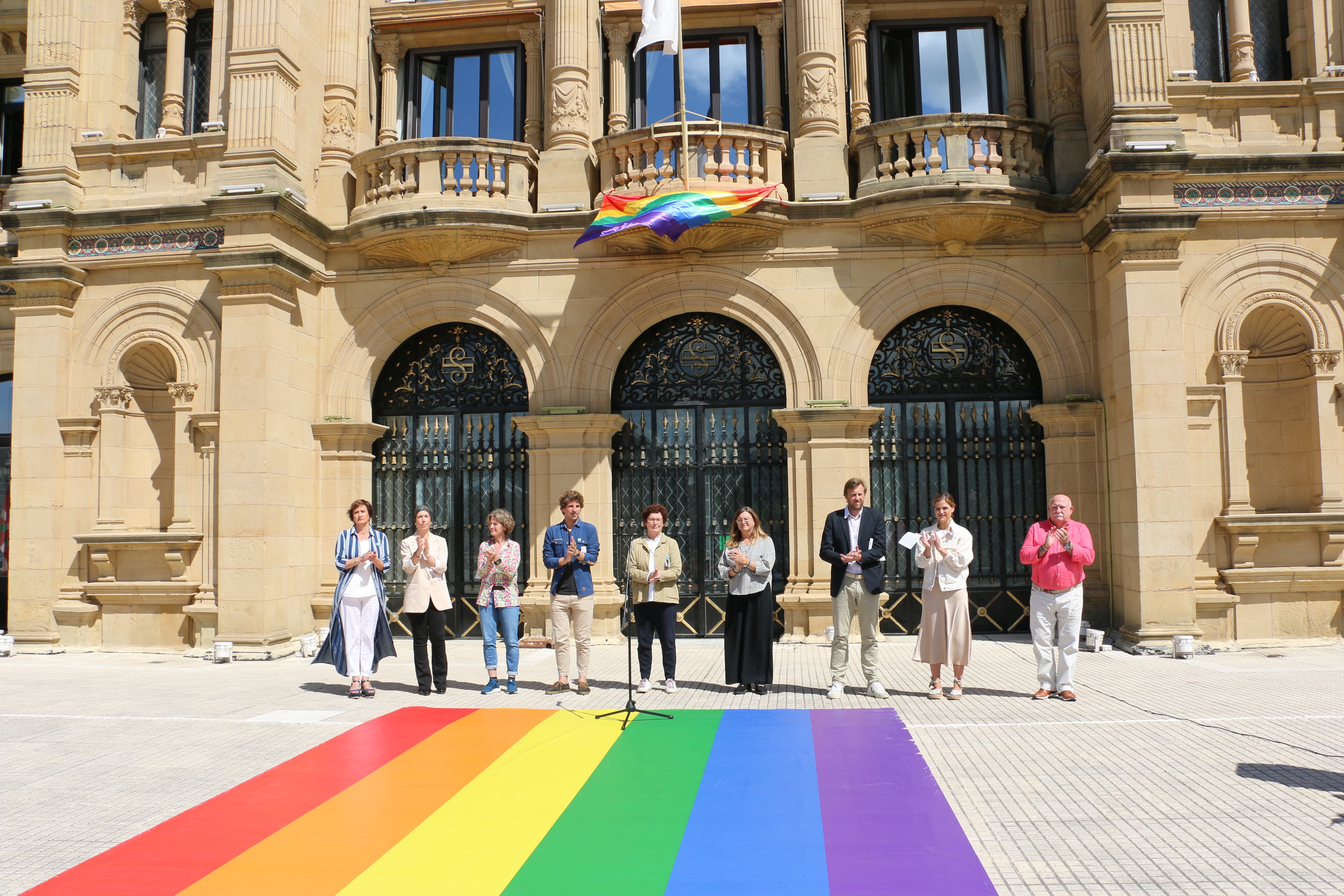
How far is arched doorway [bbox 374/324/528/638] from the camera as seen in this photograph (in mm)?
12977

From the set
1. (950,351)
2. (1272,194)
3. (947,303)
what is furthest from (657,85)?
(1272,194)

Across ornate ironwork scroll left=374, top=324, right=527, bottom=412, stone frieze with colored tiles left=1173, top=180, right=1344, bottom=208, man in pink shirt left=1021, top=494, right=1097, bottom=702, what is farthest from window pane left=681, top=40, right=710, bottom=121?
man in pink shirt left=1021, top=494, right=1097, bottom=702

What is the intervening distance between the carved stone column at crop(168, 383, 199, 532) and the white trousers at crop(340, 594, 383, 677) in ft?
15.0

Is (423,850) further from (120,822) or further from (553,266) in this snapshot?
(553,266)

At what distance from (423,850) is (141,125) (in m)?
13.2

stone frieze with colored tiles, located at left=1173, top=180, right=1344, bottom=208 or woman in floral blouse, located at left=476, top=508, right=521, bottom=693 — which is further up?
stone frieze with colored tiles, located at left=1173, top=180, right=1344, bottom=208

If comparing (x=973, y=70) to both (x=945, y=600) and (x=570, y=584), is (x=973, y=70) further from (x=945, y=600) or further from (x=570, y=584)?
(x=570, y=584)

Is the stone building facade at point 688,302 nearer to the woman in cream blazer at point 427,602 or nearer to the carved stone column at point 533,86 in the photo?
the carved stone column at point 533,86

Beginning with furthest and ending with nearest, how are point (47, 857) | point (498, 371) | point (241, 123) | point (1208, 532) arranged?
point (498, 371) → point (241, 123) → point (1208, 532) → point (47, 857)

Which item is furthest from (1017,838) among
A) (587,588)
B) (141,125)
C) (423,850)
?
(141,125)

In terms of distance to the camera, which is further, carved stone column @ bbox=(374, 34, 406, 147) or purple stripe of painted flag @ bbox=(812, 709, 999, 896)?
carved stone column @ bbox=(374, 34, 406, 147)

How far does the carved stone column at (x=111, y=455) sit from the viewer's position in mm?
12328

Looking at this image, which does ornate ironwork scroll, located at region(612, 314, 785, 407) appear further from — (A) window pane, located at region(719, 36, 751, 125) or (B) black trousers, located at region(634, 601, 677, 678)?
(B) black trousers, located at region(634, 601, 677, 678)

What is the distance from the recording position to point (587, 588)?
8719 millimetres
